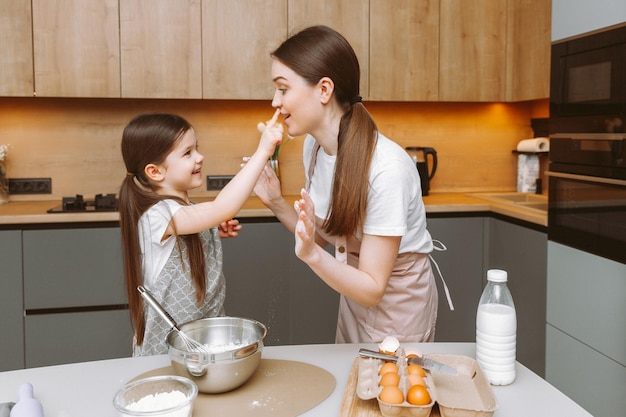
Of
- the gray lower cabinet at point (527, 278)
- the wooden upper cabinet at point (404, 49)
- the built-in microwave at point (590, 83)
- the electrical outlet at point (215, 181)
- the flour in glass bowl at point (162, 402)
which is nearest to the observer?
the flour in glass bowl at point (162, 402)

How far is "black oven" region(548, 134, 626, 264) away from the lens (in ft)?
6.89

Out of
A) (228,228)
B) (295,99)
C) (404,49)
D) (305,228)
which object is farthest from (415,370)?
(404,49)

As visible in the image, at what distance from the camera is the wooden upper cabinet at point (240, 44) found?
2.99 metres

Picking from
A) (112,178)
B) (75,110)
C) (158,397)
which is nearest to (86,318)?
(112,178)

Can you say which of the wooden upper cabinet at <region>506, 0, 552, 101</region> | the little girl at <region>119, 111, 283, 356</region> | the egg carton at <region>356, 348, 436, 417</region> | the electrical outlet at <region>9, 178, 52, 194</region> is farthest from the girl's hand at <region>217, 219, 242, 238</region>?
the wooden upper cabinet at <region>506, 0, 552, 101</region>

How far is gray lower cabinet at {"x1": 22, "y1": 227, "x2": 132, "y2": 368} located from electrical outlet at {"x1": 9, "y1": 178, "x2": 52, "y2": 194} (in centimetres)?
61

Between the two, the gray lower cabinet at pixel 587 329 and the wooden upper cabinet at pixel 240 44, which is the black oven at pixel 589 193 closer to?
the gray lower cabinet at pixel 587 329

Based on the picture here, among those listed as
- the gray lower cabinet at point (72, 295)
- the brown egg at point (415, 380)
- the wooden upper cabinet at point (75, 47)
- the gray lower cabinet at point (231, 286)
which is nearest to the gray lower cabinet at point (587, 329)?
the gray lower cabinet at point (231, 286)

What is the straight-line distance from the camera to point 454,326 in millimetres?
3082

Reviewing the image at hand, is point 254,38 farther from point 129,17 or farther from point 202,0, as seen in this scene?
point 129,17

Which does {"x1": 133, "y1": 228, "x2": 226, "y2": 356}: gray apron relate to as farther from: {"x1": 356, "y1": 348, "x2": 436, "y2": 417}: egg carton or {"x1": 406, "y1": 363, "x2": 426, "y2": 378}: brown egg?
{"x1": 406, "y1": 363, "x2": 426, "y2": 378}: brown egg

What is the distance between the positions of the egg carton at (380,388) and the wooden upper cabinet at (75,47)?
7.36ft

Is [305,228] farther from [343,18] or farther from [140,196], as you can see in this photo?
[343,18]

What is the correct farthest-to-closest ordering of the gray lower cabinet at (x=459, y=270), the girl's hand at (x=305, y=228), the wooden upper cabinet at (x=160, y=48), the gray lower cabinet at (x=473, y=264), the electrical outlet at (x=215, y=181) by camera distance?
the electrical outlet at (x=215, y=181) → the gray lower cabinet at (x=459, y=270) → the wooden upper cabinet at (x=160, y=48) → the gray lower cabinet at (x=473, y=264) → the girl's hand at (x=305, y=228)
